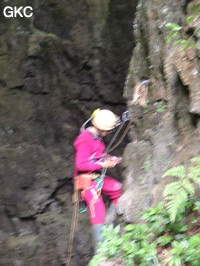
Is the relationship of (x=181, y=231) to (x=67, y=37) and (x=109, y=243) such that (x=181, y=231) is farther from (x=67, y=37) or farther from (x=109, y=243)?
(x=67, y=37)

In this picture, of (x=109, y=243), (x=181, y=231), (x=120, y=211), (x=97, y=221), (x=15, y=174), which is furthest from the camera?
(x=15, y=174)

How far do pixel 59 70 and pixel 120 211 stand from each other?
488 centimetres

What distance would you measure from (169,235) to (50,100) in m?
6.00

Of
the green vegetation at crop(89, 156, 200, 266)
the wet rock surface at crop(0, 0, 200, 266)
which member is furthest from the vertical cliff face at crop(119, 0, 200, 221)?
the wet rock surface at crop(0, 0, 200, 266)

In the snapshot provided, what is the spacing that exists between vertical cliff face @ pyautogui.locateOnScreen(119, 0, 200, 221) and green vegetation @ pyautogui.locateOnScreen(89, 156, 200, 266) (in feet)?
2.03

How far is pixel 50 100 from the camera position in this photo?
859 centimetres

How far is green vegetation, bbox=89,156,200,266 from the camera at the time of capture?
2.64 meters

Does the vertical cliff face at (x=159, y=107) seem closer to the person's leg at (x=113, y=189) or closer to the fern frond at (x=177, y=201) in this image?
the person's leg at (x=113, y=189)

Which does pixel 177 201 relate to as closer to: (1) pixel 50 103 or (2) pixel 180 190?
(2) pixel 180 190

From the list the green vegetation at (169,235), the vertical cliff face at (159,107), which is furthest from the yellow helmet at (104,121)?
the green vegetation at (169,235)

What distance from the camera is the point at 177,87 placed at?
15.1 ft

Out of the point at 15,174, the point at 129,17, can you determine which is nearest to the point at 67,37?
the point at 129,17

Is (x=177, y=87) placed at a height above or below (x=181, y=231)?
above

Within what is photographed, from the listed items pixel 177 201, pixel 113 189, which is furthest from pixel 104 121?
pixel 177 201
